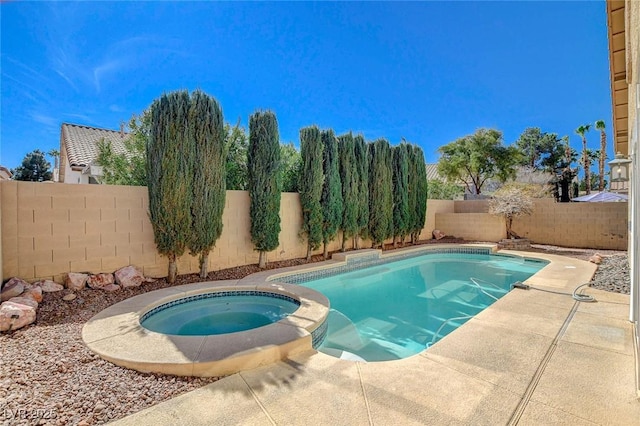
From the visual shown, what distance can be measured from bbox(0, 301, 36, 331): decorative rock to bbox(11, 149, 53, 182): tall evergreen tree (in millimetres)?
26818

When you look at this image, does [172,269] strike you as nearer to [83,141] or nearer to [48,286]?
[48,286]

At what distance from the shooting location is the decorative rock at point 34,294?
4.96 m

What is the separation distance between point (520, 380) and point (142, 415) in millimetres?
3499

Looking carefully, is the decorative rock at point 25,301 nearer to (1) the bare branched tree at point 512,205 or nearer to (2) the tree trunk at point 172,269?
(2) the tree trunk at point 172,269

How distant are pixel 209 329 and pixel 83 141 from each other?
13.8m

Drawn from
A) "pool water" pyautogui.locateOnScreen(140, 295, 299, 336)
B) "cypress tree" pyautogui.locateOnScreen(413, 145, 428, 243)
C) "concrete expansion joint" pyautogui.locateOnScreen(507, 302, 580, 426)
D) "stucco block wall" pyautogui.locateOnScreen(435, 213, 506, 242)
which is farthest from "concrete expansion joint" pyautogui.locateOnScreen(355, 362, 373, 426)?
"stucco block wall" pyautogui.locateOnScreen(435, 213, 506, 242)

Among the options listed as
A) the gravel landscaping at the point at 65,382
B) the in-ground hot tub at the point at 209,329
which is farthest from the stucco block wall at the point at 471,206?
the gravel landscaping at the point at 65,382

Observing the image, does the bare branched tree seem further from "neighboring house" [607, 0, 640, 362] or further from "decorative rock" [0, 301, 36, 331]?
"decorative rock" [0, 301, 36, 331]

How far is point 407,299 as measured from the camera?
24.1 ft

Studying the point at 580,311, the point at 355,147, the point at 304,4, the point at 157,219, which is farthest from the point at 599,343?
the point at 304,4

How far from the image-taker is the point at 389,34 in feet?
41.2

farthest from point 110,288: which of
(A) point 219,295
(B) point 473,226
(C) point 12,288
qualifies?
(B) point 473,226

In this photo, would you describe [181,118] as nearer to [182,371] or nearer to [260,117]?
[260,117]

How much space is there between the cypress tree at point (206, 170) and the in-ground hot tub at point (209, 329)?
1.21m
